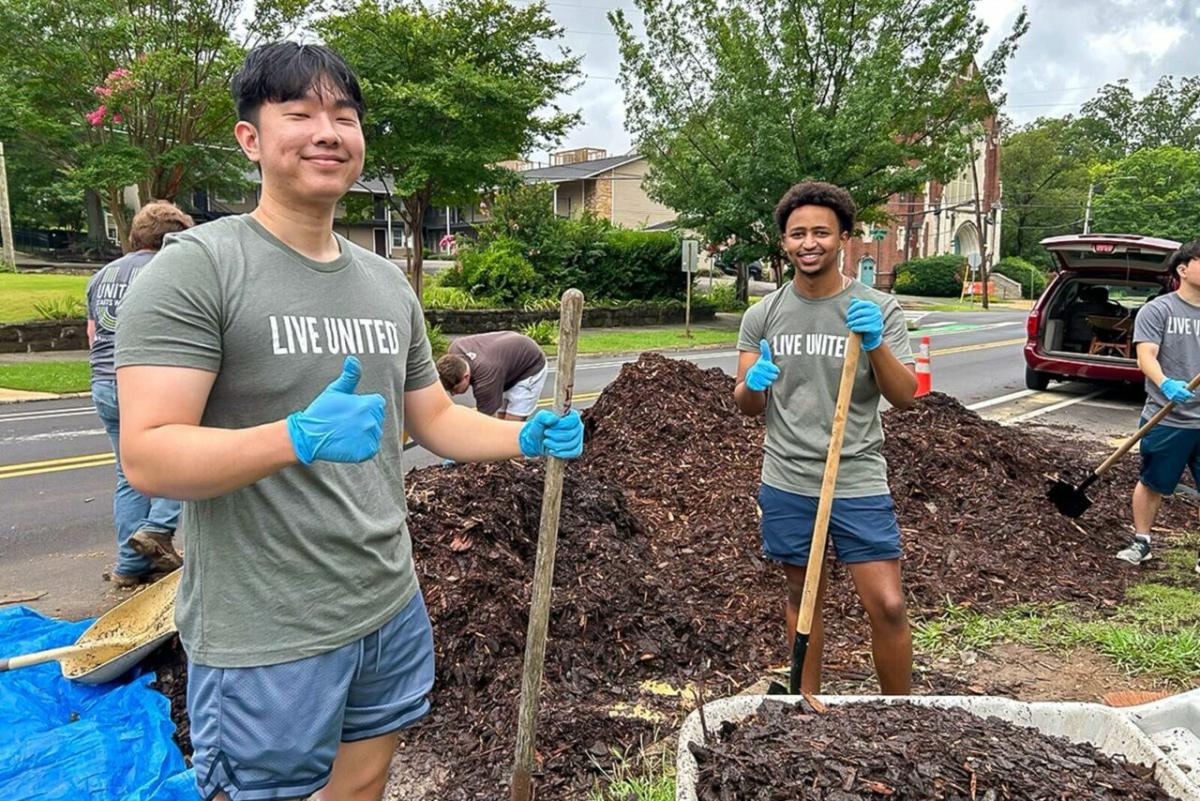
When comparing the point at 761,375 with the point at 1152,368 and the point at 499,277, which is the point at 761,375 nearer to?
the point at 1152,368

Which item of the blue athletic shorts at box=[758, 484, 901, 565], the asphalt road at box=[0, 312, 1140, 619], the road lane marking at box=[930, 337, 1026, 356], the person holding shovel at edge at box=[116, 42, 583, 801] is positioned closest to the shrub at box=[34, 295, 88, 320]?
the asphalt road at box=[0, 312, 1140, 619]

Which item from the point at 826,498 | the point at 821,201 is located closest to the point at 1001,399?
the point at 821,201

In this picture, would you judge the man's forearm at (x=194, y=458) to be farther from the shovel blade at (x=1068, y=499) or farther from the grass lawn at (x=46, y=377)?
the grass lawn at (x=46, y=377)

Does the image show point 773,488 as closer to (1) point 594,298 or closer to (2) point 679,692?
(2) point 679,692

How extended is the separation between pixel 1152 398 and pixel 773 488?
3.13 metres

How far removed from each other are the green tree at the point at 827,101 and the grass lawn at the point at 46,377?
A: 14873mm

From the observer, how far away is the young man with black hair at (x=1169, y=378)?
444cm

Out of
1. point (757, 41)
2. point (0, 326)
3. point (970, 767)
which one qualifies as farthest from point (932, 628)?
point (757, 41)

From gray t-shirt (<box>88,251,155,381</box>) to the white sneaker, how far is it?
5847 mm

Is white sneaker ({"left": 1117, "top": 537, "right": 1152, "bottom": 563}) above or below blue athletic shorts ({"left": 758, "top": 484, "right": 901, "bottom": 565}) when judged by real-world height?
below

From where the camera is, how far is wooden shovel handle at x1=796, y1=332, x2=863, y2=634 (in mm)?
2418

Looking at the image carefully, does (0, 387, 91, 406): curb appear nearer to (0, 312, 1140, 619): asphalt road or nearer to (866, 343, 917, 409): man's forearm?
(0, 312, 1140, 619): asphalt road

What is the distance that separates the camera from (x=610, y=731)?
2.77m

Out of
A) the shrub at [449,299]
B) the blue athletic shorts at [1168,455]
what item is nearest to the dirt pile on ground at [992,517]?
the blue athletic shorts at [1168,455]
